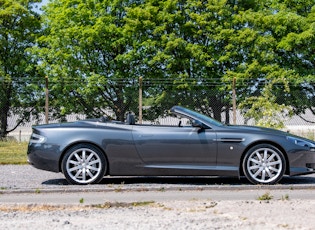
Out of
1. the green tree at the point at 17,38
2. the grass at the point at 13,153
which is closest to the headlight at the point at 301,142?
the grass at the point at 13,153

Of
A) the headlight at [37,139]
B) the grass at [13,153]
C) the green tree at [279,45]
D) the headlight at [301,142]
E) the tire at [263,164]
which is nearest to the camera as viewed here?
the tire at [263,164]

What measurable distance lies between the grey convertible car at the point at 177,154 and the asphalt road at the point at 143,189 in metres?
0.25

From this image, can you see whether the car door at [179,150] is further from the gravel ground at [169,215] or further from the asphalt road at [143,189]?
the gravel ground at [169,215]

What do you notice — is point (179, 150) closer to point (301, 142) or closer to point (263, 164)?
point (263, 164)

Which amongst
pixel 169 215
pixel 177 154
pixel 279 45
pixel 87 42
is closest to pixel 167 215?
pixel 169 215

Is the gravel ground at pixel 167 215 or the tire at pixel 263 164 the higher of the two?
the tire at pixel 263 164

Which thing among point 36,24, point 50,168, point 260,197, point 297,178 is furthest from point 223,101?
point 36,24

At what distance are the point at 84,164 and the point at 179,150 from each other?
149cm

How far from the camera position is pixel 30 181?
11.3m

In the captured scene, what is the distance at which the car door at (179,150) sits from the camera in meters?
10.5

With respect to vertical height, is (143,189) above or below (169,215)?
above

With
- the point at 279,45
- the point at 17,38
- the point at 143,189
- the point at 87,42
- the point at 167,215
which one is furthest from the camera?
the point at 17,38

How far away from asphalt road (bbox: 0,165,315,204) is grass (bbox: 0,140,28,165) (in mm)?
3415

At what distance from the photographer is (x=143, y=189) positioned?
9844 mm
